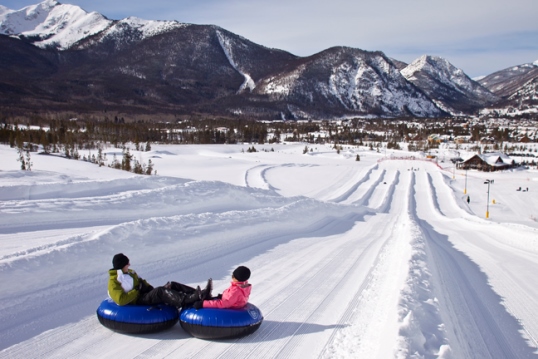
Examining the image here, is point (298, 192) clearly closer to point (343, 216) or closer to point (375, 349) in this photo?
point (343, 216)

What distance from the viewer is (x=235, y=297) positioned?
6305 mm

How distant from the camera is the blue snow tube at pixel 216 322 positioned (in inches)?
237

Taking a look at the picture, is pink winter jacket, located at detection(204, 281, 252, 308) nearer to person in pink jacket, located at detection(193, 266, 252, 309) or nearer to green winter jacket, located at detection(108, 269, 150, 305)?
person in pink jacket, located at detection(193, 266, 252, 309)

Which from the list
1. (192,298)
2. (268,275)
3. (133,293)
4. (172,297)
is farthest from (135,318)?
(268,275)

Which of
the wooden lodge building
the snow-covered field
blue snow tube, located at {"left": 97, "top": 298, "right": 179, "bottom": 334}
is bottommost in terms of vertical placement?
the wooden lodge building

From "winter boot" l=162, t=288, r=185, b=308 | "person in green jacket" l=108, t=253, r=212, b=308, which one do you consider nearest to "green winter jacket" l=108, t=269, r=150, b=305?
"person in green jacket" l=108, t=253, r=212, b=308

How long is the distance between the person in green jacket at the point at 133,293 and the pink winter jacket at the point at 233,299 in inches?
7.6

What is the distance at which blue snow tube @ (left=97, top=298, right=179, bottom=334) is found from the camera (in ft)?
20.0

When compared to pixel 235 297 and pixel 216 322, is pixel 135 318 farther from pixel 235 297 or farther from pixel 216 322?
pixel 235 297

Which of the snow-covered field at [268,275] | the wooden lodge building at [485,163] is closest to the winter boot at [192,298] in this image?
the snow-covered field at [268,275]

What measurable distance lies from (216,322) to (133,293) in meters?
1.33

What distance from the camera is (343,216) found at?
75.8 ft

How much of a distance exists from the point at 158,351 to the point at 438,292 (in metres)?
5.84

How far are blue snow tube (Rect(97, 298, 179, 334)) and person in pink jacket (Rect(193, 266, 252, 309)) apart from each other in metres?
0.50
